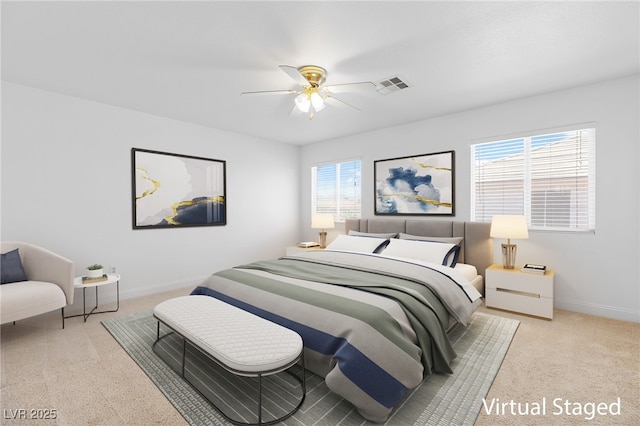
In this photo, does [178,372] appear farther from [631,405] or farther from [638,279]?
[638,279]

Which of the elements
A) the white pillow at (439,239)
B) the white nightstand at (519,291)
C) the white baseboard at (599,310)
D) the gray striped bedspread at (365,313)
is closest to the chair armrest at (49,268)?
the gray striped bedspread at (365,313)

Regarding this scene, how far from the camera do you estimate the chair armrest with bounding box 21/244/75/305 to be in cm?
290

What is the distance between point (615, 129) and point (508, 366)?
273cm

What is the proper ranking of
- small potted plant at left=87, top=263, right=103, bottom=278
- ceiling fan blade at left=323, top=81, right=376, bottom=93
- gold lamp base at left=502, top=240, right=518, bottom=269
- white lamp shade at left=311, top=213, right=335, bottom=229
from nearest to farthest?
1. ceiling fan blade at left=323, top=81, right=376, bottom=93
2. small potted plant at left=87, top=263, right=103, bottom=278
3. gold lamp base at left=502, top=240, right=518, bottom=269
4. white lamp shade at left=311, top=213, right=335, bottom=229

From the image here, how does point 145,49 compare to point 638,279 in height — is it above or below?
above

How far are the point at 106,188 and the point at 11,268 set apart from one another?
1244 millimetres

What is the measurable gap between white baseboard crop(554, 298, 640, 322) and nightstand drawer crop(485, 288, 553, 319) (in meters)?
0.49

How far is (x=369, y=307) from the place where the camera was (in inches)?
78.4

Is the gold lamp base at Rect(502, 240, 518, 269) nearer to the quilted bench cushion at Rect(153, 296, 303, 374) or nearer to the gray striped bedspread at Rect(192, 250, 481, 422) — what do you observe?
the gray striped bedspread at Rect(192, 250, 481, 422)

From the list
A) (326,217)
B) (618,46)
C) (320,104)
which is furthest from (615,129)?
(326,217)

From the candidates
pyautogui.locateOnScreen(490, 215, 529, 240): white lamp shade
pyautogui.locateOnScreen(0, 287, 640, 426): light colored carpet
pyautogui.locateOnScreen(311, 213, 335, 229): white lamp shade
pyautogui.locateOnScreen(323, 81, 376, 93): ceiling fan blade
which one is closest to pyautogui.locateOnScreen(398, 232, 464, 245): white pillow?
pyautogui.locateOnScreen(490, 215, 529, 240): white lamp shade

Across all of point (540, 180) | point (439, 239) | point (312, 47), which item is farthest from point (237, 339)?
point (540, 180)

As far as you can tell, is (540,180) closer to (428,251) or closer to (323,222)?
(428,251)

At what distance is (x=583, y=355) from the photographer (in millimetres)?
2398
